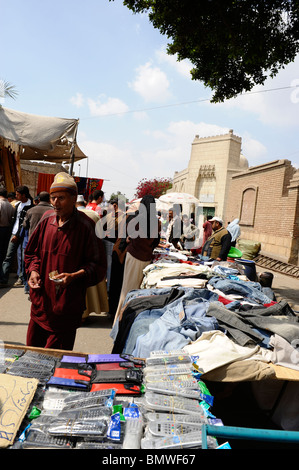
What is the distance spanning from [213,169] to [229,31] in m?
30.0

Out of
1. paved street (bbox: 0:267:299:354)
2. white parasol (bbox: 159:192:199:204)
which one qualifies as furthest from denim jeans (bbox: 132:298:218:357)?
white parasol (bbox: 159:192:199:204)

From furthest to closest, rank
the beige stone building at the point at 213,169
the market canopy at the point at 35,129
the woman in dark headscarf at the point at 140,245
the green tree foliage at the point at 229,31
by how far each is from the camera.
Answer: the beige stone building at the point at 213,169, the market canopy at the point at 35,129, the green tree foliage at the point at 229,31, the woman in dark headscarf at the point at 140,245

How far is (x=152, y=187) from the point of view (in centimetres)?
4534

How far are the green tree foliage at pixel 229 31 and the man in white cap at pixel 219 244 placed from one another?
3389 mm

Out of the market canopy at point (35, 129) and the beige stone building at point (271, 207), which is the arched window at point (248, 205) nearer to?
the beige stone building at point (271, 207)

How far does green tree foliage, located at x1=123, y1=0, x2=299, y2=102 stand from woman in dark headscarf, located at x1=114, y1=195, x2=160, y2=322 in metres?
3.94

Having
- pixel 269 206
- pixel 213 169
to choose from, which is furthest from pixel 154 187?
pixel 269 206

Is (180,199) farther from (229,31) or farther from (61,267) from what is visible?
(61,267)

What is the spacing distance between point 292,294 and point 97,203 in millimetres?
6329

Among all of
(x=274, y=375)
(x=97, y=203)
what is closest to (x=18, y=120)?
(x=97, y=203)

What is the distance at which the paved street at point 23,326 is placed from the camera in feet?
13.7

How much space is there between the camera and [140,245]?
493 centimetres

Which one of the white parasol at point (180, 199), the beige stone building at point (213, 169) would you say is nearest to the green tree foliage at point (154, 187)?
the beige stone building at point (213, 169)
